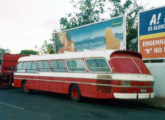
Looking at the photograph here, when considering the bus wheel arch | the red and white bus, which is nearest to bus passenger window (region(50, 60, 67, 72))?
the red and white bus

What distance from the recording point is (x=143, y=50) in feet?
49.1

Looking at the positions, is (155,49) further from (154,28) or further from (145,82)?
(145,82)

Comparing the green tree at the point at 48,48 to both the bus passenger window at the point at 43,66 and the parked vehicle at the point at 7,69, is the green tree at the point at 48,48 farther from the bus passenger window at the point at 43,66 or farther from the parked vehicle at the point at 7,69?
the bus passenger window at the point at 43,66

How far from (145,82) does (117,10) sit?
21147mm

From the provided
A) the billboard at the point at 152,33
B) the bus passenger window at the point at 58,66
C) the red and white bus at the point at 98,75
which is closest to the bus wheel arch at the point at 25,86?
the red and white bus at the point at 98,75

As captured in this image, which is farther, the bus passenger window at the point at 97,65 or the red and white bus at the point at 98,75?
the bus passenger window at the point at 97,65

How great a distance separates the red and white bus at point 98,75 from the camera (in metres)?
10.2

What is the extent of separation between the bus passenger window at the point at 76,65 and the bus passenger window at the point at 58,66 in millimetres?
436

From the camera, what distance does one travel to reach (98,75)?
36.2ft

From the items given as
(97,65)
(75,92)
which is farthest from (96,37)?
(97,65)

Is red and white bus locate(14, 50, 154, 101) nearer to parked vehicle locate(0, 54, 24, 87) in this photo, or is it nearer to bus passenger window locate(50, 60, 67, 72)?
bus passenger window locate(50, 60, 67, 72)

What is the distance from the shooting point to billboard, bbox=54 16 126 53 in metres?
16.9

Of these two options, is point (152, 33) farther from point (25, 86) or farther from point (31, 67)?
point (25, 86)

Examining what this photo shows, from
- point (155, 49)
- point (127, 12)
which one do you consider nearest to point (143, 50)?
point (155, 49)
